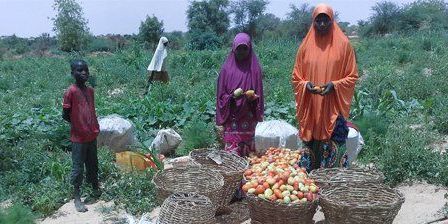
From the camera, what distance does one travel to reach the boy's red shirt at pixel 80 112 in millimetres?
4594

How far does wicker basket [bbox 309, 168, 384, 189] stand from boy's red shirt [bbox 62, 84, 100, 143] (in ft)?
6.96

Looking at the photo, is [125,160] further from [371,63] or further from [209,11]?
[209,11]

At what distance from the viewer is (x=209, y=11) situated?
36.6m

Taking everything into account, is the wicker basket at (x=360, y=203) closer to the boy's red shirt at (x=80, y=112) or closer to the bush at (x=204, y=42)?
the boy's red shirt at (x=80, y=112)

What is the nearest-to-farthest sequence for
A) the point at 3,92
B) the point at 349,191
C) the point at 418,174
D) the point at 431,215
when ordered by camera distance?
1. the point at 349,191
2. the point at 431,215
3. the point at 418,174
4. the point at 3,92

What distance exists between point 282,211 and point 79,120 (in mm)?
2136

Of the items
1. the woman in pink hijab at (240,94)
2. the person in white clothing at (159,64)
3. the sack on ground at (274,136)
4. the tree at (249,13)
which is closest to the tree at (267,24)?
the tree at (249,13)

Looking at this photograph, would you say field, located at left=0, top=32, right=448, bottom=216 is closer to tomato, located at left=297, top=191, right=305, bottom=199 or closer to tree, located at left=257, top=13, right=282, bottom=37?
tomato, located at left=297, top=191, right=305, bottom=199

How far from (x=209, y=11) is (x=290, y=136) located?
1253 inches

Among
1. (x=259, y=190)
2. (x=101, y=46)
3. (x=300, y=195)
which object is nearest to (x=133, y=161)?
(x=259, y=190)

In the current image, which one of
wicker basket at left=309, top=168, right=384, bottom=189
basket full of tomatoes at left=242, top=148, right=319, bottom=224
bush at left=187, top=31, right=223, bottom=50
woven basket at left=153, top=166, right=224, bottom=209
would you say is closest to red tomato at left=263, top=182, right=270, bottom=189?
basket full of tomatoes at left=242, top=148, right=319, bottom=224

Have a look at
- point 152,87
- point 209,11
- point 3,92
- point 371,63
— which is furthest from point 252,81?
point 209,11

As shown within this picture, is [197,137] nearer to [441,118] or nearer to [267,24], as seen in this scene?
[441,118]

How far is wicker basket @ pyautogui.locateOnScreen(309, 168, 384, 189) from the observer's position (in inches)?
162
